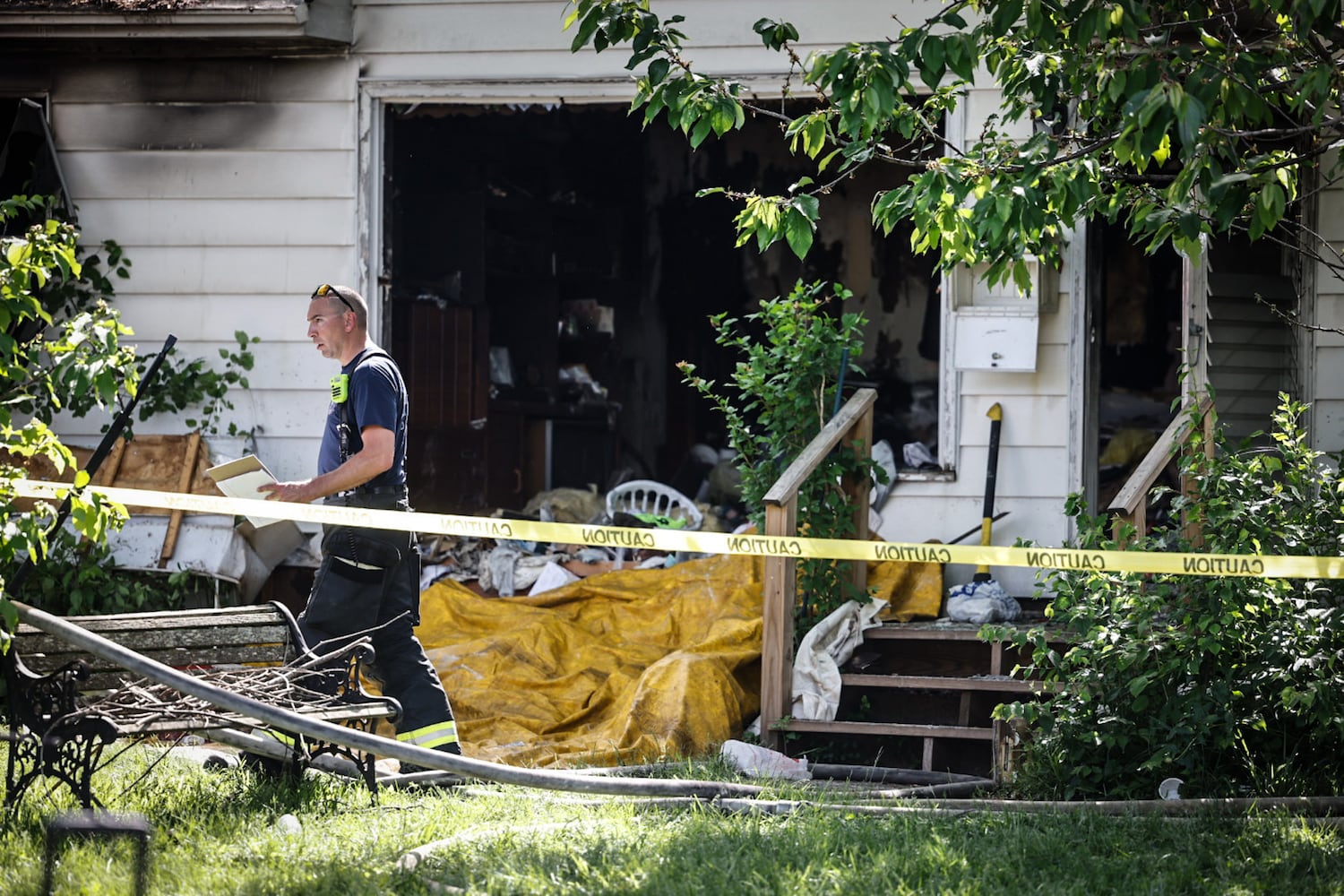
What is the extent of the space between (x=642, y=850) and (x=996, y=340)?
4.58 m

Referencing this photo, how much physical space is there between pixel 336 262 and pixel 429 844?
5.13 meters

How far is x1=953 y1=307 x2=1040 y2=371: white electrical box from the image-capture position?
25.4ft

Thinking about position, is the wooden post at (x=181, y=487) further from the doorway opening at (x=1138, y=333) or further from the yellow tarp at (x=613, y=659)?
the doorway opening at (x=1138, y=333)

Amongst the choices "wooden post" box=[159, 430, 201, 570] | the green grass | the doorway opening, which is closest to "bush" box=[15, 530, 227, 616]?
"wooden post" box=[159, 430, 201, 570]

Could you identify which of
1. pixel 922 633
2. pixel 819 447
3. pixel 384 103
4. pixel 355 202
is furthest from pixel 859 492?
pixel 384 103

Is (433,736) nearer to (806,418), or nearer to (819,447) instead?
(819,447)

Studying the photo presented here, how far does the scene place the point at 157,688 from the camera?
15.6ft

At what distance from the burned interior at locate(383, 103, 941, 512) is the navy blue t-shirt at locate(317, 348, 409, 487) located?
16.9ft

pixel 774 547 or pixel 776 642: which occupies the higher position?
pixel 774 547

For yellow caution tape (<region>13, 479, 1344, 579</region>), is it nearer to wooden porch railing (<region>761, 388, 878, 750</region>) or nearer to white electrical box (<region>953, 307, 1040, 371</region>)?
wooden porch railing (<region>761, 388, 878, 750</region>)

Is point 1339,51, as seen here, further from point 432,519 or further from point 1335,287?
point 432,519

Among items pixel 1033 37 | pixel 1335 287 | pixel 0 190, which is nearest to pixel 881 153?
pixel 1033 37

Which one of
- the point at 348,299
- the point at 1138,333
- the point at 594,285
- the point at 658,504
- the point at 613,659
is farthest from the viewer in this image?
the point at 594,285

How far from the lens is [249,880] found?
3777 mm
